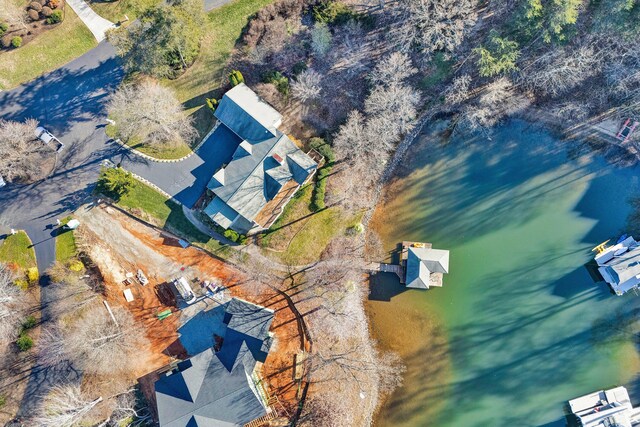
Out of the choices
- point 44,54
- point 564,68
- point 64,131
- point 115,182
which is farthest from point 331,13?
point 44,54

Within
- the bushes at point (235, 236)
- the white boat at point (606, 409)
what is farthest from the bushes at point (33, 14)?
the white boat at point (606, 409)

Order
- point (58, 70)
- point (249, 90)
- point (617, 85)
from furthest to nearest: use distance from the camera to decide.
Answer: point (58, 70), point (249, 90), point (617, 85)

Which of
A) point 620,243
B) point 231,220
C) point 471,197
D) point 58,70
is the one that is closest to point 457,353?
point 471,197

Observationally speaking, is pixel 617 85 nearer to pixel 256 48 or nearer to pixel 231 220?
pixel 256 48

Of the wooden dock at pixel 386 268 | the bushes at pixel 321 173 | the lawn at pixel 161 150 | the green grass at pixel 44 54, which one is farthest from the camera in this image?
the green grass at pixel 44 54

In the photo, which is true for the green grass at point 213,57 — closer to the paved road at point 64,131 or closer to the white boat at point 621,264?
the paved road at point 64,131

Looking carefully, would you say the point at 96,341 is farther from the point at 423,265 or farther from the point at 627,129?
the point at 627,129
